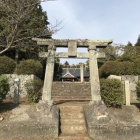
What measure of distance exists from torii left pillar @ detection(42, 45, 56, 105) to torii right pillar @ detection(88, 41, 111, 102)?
1.58 metres

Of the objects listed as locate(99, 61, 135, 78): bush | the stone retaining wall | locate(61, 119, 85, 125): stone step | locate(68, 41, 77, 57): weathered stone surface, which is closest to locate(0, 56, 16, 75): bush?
the stone retaining wall

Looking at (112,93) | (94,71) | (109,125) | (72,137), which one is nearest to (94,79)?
(94,71)

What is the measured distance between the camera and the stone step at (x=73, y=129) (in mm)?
9107

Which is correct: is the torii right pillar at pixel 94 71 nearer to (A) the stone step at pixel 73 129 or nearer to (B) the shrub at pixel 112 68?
(A) the stone step at pixel 73 129

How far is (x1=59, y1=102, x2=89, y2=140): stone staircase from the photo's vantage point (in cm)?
860

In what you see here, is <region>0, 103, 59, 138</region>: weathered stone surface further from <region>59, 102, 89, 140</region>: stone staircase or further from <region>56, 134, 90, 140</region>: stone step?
<region>59, 102, 89, 140</region>: stone staircase

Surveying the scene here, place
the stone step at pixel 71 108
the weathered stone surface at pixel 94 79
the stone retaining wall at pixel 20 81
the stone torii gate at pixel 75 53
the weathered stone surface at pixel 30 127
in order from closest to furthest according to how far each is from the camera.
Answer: the weathered stone surface at pixel 30 127 < the weathered stone surface at pixel 94 79 < the stone torii gate at pixel 75 53 < the stone step at pixel 71 108 < the stone retaining wall at pixel 20 81

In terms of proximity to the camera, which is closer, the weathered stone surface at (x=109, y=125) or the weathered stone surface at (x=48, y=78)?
the weathered stone surface at (x=109, y=125)

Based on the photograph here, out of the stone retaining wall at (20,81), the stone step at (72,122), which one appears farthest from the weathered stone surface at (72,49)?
the stone retaining wall at (20,81)

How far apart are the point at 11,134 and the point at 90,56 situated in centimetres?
443

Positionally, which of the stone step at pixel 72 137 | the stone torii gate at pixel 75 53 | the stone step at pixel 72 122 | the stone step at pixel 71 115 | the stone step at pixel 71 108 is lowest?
the stone step at pixel 72 137

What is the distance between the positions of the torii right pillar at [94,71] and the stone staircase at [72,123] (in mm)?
961

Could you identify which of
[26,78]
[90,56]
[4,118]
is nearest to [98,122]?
[90,56]

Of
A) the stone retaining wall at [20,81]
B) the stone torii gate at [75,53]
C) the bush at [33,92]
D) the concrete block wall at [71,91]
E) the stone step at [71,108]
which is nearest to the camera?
the stone torii gate at [75,53]
